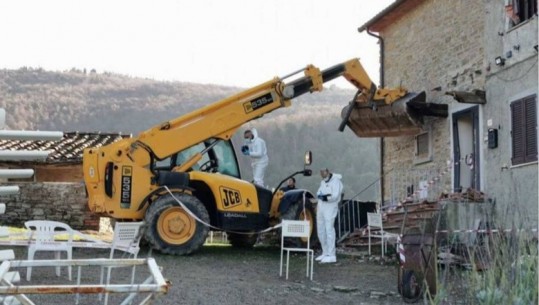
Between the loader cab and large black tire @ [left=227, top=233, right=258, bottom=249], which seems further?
large black tire @ [left=227, top=233, right=258, bottom=249]

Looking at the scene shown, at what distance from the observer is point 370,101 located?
14.9 m

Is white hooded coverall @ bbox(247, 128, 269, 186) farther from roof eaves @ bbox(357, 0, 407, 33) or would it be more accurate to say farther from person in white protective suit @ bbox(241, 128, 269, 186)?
roof eaves @ bbox(357, 0, 407, 33)

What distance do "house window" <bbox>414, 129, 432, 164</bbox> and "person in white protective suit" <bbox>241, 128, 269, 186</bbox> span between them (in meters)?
4.40

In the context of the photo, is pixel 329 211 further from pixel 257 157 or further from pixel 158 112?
pixel 158 112

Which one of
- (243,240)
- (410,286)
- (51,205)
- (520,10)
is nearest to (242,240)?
(243,240)

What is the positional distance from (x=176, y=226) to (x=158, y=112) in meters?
61.8

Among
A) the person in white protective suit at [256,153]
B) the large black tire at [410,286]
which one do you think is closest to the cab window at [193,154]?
the person in white protective suit at [256,153]

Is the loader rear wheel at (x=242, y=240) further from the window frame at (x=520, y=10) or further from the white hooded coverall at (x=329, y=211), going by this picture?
the window frame at (x=520, y=10)

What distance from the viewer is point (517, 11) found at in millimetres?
13461

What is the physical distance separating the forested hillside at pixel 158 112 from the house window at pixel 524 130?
81.6ft

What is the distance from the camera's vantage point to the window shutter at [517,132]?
13172 mm

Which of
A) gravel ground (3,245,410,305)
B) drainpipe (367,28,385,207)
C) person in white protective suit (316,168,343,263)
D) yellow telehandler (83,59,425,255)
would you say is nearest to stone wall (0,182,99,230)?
drainpipe (367,28,385,207)

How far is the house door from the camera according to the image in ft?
49.8

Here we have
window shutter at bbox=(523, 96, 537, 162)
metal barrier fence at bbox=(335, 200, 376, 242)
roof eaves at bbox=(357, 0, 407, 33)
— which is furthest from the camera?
roof eaves at bbox=(357, 0, 407, 33)
